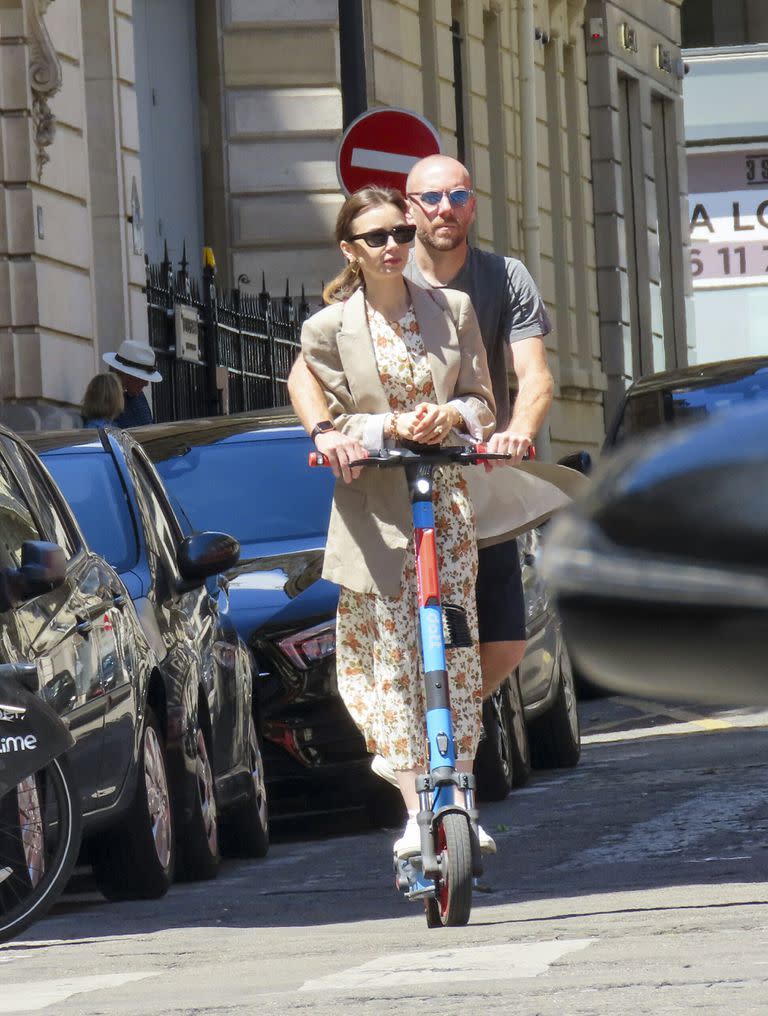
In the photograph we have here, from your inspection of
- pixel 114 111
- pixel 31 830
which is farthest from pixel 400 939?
pixel 114 111

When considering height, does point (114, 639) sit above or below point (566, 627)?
below

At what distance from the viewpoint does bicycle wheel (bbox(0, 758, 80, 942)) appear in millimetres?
5574

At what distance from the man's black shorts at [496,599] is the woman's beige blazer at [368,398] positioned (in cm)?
41

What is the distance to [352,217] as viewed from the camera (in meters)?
5.84

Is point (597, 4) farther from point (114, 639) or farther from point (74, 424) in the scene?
point (114, 639)

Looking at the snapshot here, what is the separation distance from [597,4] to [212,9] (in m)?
10.8

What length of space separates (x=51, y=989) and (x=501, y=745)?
14.2 feet

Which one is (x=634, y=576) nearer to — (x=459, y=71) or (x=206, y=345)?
(x=206, y=345)

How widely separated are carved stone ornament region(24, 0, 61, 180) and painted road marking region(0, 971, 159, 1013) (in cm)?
1138

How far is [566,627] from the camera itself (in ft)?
2.51

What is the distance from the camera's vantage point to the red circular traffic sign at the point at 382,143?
40.2 feet

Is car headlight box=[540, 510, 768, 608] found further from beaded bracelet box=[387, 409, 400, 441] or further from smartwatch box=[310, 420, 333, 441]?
smartwatch box=[310, 420, 333, 441]

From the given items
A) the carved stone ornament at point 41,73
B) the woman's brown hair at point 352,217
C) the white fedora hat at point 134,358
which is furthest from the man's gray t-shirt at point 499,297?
the carved stone ornament at point 41,73

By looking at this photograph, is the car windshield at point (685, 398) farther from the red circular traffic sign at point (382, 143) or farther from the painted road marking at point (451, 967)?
the painted road marking at point (451, 967)
